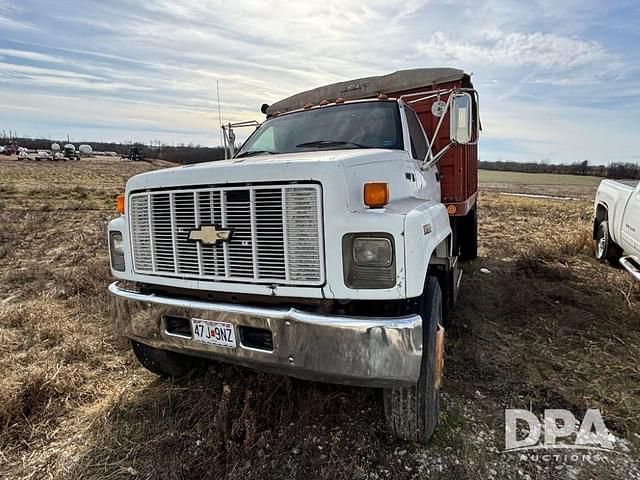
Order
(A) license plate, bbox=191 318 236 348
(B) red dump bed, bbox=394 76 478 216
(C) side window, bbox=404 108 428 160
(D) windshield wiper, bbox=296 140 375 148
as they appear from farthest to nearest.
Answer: (B) red dump bed, bbox=394 76 478 216, (C) side window, bbox=404 108 428 160, (D) windshield wiper, bbox=296 140 375 148, (A) license plate, bbox=191 318 236 348

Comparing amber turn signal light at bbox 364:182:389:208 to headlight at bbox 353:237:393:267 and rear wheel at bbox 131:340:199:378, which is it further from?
rear wheel at bbox 131:340:199:378

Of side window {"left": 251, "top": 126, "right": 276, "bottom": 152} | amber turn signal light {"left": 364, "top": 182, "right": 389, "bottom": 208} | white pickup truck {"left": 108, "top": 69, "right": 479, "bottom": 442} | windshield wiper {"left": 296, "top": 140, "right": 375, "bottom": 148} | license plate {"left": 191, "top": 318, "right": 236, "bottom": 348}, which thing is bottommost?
license plate {"left": 191, "top": 318, "right": 236, "bottom": 348}

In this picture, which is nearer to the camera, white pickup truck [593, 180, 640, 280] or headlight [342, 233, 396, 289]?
headlight [342, 233, 396, 289]

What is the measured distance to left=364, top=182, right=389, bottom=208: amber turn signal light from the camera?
7.12 ft

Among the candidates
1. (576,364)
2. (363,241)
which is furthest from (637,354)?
(363,241)

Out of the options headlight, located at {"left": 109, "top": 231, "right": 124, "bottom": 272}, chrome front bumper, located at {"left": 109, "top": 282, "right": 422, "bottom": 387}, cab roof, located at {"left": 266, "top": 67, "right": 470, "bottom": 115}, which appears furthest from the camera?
cab roof, located at {"left": 266, "top": 67, "right": 470, "bottom": 115}

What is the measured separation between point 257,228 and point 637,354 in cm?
357

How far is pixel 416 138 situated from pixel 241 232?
212cm

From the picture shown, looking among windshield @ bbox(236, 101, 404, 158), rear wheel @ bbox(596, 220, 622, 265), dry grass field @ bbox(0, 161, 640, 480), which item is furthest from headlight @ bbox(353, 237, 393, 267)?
rear wheel @ bbox(596, 220, 622, 265)

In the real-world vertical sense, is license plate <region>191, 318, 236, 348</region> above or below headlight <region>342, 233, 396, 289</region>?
below

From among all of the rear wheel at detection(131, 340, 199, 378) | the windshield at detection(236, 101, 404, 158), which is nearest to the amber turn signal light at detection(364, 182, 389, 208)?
the windshield at detection(236, 101, 404, 158)

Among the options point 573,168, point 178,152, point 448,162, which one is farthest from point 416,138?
point 573,168

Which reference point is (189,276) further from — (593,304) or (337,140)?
(593,304)

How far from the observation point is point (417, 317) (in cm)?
206
